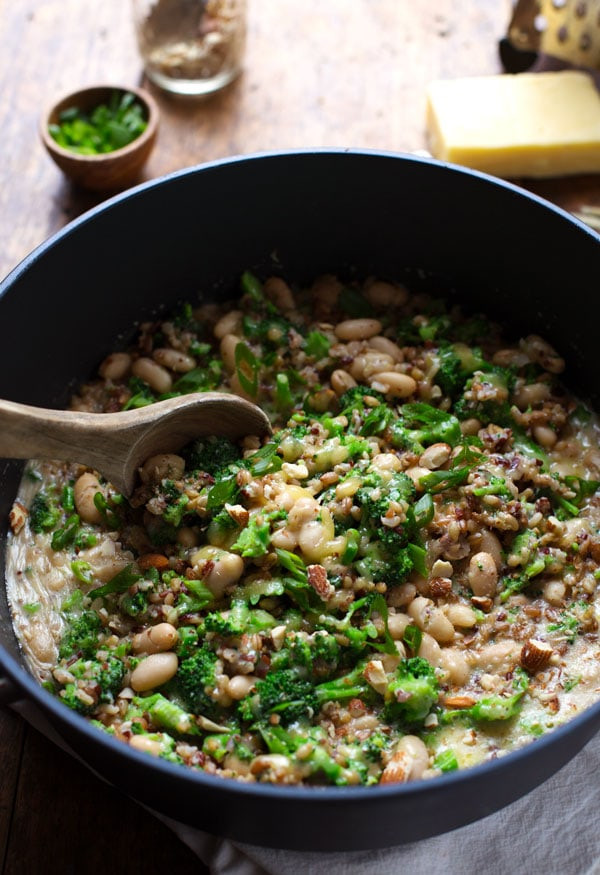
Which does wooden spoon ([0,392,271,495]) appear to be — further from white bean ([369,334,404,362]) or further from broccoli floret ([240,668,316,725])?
broccoli floret ([240,668,316,725])

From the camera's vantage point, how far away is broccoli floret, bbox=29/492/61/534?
8.34 ft

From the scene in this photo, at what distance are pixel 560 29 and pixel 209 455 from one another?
232 centimetres

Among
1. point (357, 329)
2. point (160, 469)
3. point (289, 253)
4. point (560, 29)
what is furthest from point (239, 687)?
point (560, 29)

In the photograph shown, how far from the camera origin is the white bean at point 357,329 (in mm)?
2834

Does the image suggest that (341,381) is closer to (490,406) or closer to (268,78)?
(490,406)

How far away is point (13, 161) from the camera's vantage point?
3553mm

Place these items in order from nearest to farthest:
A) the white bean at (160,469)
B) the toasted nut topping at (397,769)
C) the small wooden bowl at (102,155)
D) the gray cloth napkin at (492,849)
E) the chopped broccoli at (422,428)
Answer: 1. the toasted nut topping at (397,769)
2. the gray cloth napkin at (492,849)
3. the white bean at (160,469)
4. the chopped broccoli at (422,428)
5. the small wooden bowl at (102,155)

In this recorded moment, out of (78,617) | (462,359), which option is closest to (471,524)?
(462,359)

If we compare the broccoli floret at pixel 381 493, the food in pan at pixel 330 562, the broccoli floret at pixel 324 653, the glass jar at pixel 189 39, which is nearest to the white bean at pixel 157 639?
the food in pan at pixel 330 562

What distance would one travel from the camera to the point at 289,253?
9.89ft

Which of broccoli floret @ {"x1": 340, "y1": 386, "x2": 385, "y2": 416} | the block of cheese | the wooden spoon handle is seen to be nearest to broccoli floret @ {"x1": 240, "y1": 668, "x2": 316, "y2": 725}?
the wooden spoon handle

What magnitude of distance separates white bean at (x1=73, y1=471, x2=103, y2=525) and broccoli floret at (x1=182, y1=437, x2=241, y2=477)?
253mm

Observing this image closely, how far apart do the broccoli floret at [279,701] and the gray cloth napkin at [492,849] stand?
291 millimetres

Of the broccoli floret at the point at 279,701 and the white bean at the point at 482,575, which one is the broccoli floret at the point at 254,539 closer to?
the broccoli floret at the point at 279,701
